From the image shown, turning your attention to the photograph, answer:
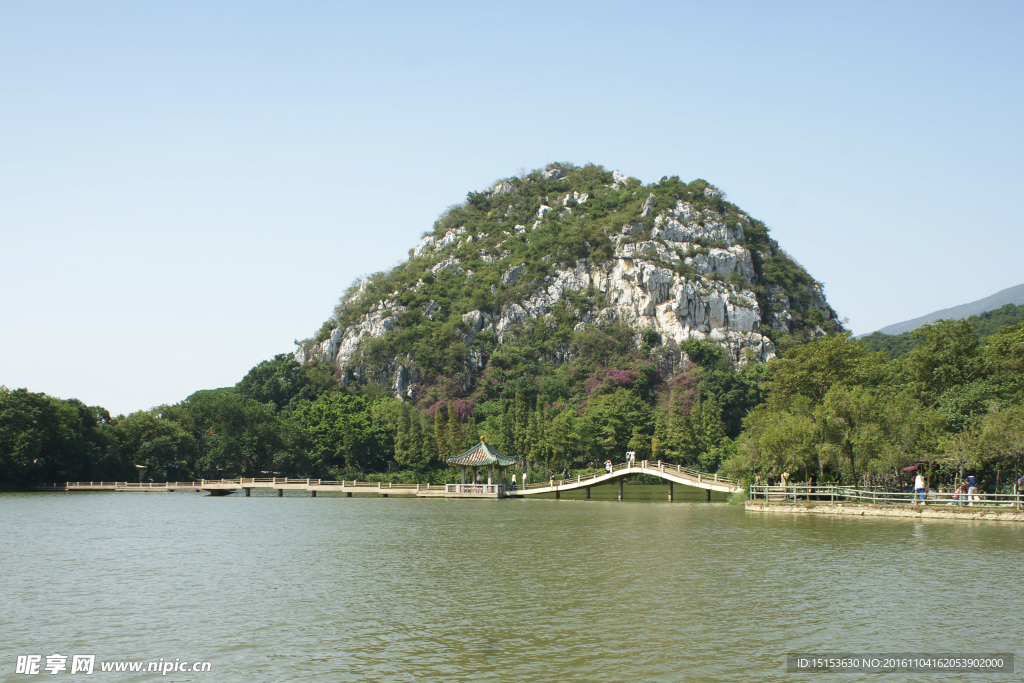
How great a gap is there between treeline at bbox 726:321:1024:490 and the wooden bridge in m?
5.58

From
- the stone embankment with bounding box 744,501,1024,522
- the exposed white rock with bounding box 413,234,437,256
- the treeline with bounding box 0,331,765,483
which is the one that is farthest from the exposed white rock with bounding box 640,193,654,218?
the stone embankment with bounding box 744,501,1024,522

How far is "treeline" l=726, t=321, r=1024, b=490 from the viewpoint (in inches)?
1474

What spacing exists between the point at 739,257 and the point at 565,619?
110174 mm

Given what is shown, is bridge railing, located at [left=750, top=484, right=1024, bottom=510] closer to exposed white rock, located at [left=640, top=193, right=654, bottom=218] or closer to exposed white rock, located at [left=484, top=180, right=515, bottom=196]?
exposed white rock, located at [left=640, top=193, right=654, bottom=218]

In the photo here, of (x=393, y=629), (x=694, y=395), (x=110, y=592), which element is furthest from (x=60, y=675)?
(x=694, y=395)

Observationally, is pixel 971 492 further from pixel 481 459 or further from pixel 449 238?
pixel 449 238

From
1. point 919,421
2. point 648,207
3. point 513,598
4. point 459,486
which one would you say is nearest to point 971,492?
point 919,421

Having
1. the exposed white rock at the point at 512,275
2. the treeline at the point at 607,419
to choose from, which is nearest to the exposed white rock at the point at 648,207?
the exposed white rock at the point at 512,275

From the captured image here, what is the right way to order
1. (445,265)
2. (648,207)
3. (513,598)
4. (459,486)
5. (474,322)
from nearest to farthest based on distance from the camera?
1. (513,598)
2. (459,486)
3. (474,322)
4. (648,207)
5. (445,265)

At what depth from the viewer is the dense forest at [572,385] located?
42.2m

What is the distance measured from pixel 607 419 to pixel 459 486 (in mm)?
21667

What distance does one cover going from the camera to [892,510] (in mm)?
37062

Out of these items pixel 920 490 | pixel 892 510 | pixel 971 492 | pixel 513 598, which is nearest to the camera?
pixel 513 598

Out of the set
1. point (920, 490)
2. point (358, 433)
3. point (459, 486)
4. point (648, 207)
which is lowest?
point (459, 486)
